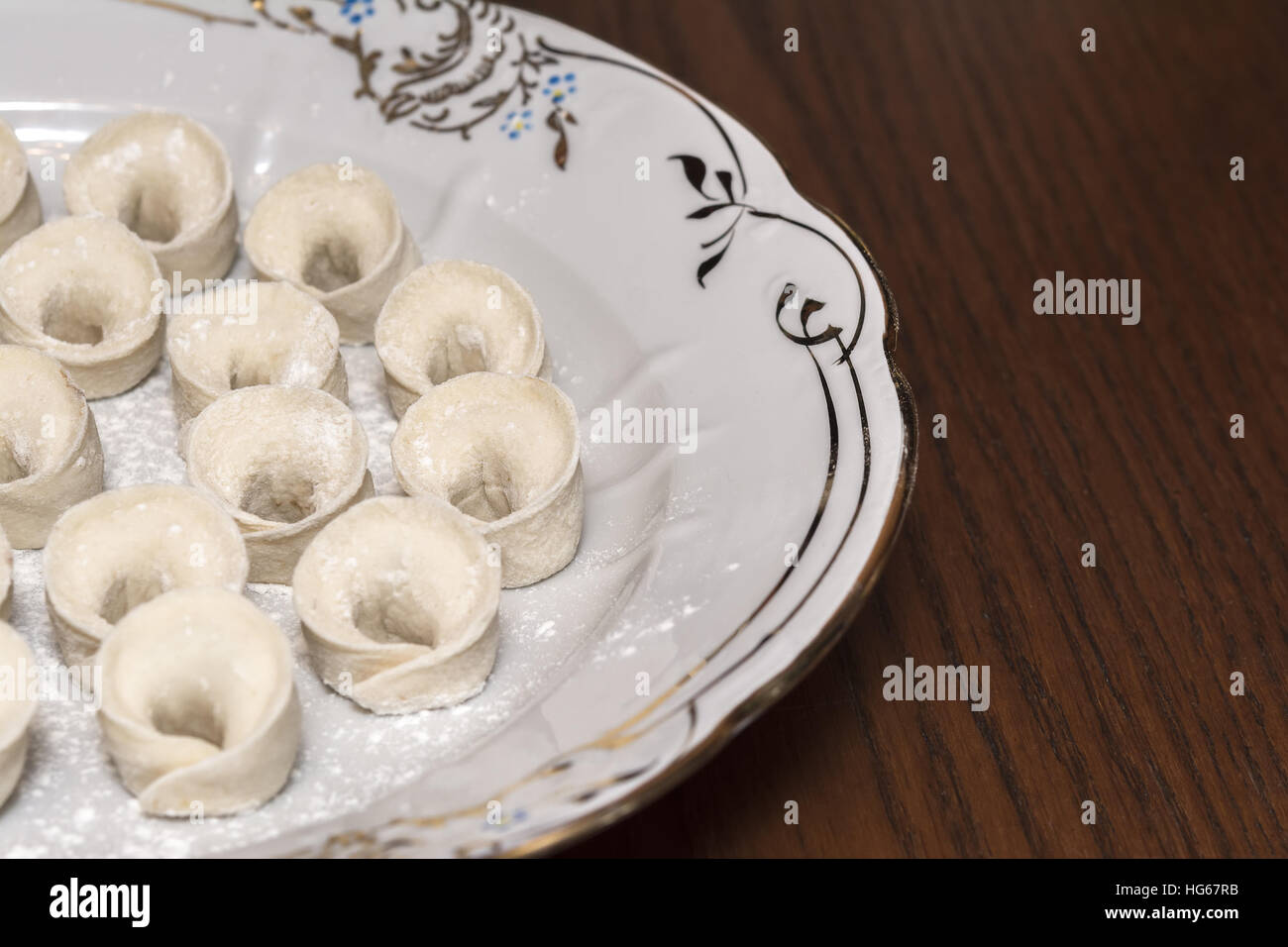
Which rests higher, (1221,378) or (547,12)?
(547,12)

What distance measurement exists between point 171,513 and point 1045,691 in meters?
0.91

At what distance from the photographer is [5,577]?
1.38 meters

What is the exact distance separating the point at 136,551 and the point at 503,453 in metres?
0.38

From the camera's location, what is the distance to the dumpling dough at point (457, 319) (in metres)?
1.65

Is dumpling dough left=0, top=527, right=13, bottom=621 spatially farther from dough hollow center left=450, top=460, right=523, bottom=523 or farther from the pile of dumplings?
dough hollow center left=450, top=460, right=523, bottom=523

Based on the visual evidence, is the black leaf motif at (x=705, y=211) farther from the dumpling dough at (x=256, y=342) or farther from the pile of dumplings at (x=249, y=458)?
the dumpling dough at (x=256, y=342)

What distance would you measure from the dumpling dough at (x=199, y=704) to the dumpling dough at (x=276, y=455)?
0.17 m

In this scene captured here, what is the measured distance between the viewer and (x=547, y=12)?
2389 millimetres

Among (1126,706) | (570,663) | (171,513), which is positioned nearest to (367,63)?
(171,513)

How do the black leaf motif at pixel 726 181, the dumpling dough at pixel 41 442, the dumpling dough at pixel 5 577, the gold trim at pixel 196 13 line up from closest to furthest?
the dumpling dough at pixel 5 577 < the dumpling dough at pixel 41 442 < the black leaf motif at pixel 726 181 < the gold trim at pixel 196 13

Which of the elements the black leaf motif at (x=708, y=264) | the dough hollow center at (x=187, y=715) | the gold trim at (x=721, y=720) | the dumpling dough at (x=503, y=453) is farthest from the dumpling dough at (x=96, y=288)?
the gold trim at (x=721, y=720)

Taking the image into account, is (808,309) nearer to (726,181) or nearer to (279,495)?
(726,181)

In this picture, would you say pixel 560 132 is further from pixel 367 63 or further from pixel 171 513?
pixel 171 513

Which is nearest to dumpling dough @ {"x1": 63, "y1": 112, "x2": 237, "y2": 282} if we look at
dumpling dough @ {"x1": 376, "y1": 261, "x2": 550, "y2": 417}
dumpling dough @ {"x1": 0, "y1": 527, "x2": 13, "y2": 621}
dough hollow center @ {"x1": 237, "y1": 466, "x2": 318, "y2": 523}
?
dumpling dough @ {"x1": 376, "y1": 261, "x2": 550, "y2": 417}
